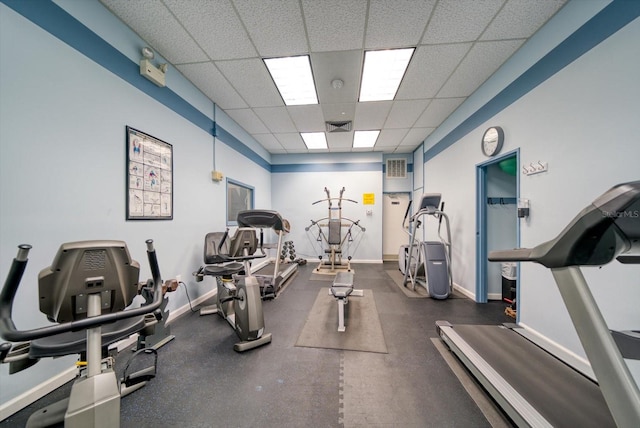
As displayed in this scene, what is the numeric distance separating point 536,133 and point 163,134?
158 inches

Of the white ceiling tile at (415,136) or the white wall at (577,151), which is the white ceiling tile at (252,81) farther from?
the white wall at (577,151)

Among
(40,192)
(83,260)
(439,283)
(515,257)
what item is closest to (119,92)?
→ (40,192)

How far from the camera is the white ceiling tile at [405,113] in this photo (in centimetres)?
334

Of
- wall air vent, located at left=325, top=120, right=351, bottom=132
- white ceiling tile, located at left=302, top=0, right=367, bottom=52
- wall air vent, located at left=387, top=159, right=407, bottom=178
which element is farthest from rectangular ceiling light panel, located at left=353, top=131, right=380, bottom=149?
white ceiling tile, located at left=302, top=0, right=367, bottom=52

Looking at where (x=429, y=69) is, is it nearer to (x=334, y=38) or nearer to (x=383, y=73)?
(x=383, y=73)

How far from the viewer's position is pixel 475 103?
119 inches

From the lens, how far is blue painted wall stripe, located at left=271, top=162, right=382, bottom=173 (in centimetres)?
570

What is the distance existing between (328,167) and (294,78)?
3.13 m

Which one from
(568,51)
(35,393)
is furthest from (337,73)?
(35,393)

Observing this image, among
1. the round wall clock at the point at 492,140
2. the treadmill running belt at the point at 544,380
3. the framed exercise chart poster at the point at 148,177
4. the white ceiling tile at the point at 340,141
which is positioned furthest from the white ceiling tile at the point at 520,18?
the framed exercise chart poster at the point at 148,177

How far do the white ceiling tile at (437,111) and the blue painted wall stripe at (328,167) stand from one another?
1696 millimetres

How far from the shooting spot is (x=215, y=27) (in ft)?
6.61

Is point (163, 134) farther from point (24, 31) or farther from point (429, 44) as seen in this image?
point (429, 44)

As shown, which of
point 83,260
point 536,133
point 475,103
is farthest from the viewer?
point 475,103
